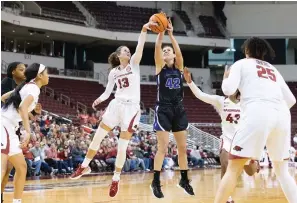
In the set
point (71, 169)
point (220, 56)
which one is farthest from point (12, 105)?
point (220, 56)

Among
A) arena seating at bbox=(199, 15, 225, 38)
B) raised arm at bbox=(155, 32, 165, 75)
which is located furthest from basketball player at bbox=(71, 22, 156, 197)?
arena seating at bbox=(199, 15, 225, 38)

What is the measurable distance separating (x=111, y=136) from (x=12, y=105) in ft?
38.8

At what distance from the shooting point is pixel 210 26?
33.5 metres

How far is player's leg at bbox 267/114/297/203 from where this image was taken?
435 centimetres

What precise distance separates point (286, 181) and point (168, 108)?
7.93ft

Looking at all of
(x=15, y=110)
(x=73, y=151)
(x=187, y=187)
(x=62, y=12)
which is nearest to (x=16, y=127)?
(x=15, y=110)

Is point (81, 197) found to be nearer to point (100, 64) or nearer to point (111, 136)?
point (111, 136)

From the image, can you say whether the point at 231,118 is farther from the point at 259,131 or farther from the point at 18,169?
the point at 18,169

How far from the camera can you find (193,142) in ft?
74.8

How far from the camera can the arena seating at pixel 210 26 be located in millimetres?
32750

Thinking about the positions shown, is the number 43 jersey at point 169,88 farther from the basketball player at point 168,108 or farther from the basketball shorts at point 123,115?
the basketball shorts at point 123,115

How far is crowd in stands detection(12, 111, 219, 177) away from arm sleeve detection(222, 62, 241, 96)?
27.5 feet

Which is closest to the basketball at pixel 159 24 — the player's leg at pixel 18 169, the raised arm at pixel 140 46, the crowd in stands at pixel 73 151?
the raised arm at pixel 140 46

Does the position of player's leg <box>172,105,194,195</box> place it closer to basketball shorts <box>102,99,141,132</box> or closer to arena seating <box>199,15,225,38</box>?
basketball shorts <box>102,99,141,132</box>
